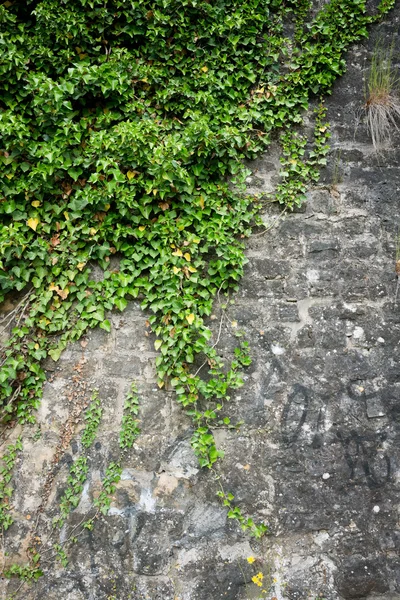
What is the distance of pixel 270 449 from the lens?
2.72 metres

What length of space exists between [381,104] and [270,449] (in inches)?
86.4

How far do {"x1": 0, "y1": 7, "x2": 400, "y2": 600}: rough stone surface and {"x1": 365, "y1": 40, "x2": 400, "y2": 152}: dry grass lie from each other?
0.49 meters

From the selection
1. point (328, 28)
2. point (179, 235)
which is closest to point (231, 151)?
point (179, 235)

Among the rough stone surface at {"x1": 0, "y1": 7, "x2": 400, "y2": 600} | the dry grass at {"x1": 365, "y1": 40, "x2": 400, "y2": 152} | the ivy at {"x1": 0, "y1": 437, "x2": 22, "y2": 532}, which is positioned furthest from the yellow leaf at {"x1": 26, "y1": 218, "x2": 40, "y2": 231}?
the dry grass at {"x1": 365, "y1": 40, "x2": 400, "y2": 152}

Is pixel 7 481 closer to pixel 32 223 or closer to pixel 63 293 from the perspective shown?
pixel 63 293

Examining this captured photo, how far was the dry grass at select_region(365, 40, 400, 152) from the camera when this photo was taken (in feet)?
10.2

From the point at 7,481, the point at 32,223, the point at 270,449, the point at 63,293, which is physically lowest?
the point at 270,449

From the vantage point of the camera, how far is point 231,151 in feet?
9.61

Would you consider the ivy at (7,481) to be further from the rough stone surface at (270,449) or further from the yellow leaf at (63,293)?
the yellow leaf at (63,293)

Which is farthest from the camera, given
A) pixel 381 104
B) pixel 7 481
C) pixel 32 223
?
pixel 381 104

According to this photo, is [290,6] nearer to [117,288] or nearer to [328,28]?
[328,28]

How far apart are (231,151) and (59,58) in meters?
1.13

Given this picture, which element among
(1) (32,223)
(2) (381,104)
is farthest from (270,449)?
(2) (381,104)

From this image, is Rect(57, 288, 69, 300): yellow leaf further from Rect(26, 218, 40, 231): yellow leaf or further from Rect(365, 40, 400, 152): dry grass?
Rect(365, 40, 400, 152): dry grass
